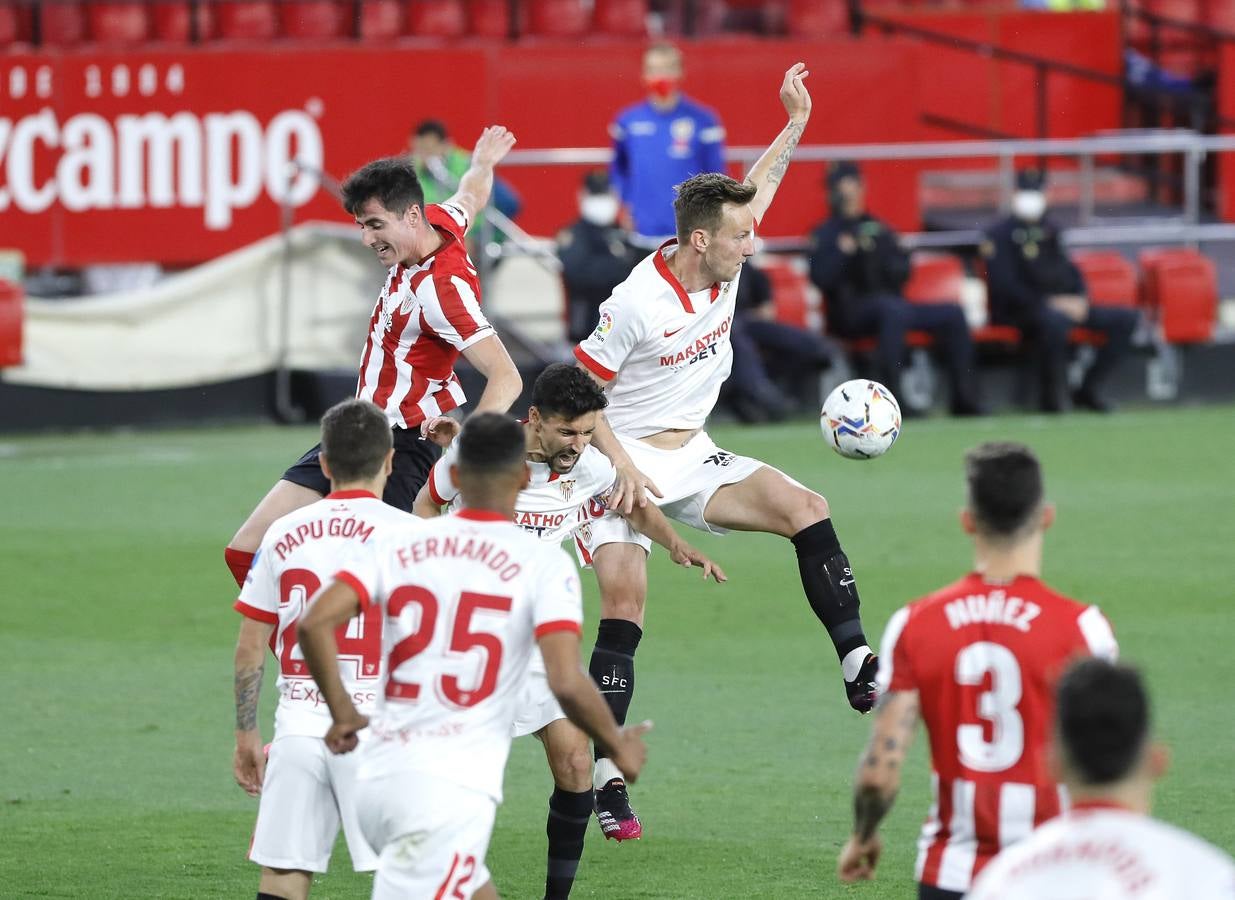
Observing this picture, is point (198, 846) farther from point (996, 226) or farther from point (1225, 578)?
Result: point (996, 226)

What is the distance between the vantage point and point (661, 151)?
1619 centimetres

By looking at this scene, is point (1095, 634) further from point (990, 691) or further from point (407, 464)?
point (407, 464)

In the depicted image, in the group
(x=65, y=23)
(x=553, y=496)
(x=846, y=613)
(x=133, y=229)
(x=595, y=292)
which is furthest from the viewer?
(x=65, y=23)

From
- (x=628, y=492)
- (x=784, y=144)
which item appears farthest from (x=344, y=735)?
(x=784, y=144)

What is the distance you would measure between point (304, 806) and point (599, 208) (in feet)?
37.3

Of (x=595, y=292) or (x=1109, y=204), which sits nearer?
(x=595, y=292)

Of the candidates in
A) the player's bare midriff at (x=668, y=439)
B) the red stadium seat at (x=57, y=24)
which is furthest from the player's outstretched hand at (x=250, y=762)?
the red stadium seat at (x=57, y=24)

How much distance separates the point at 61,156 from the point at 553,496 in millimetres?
11482

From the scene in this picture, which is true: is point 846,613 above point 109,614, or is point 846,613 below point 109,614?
above

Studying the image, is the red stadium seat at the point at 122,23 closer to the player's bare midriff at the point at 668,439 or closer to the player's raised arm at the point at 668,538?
the player's bare midriff at the point at 668,439

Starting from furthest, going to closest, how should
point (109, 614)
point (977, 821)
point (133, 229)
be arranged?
point (133, 229), point (109, 614), point (977, 821)

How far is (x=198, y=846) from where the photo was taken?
267 inches

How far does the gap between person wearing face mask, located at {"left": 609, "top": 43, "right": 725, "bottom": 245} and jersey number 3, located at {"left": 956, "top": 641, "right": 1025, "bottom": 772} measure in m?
12.0

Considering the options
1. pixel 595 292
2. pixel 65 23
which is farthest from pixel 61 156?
pixel 595 292
